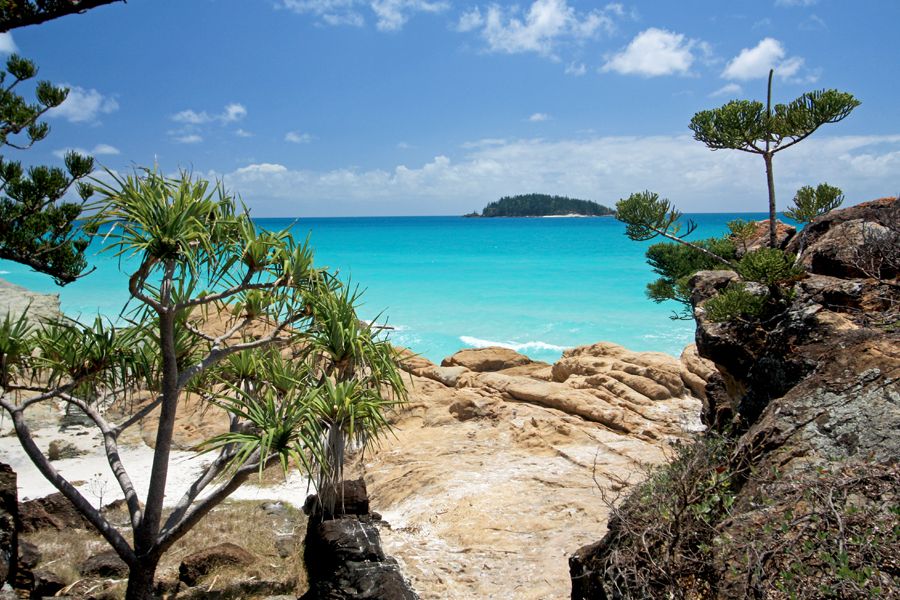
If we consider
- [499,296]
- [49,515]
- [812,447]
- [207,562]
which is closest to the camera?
[812,447]

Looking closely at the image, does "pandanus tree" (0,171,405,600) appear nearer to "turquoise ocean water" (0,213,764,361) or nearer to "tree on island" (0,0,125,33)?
"tree on island" (0,0,125,33)

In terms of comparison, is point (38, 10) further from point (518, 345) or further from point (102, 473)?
point (518, 345)

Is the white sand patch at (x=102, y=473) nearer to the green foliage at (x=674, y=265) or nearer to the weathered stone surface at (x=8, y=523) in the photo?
the weathered stone surface at (x=8, y=523)

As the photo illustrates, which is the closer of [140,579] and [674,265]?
[140,579]

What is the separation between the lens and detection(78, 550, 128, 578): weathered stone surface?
754 centimetres

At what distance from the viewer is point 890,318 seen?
5.50 meters

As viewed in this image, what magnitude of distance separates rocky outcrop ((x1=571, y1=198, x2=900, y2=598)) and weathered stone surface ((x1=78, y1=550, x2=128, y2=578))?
18.5 ft

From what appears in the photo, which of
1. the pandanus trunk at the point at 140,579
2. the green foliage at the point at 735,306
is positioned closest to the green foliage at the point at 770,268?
the green foliage at the point at 735,306

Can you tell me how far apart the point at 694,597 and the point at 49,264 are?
29.5 ft

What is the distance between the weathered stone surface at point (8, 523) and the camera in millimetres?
6301

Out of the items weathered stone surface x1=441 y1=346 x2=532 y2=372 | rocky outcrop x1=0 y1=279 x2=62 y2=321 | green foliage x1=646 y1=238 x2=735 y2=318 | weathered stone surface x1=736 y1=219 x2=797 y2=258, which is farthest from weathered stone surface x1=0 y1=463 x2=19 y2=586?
rocky outcrop x1=0 y1=279 x2=62 y2=321

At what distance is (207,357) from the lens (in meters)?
6.14

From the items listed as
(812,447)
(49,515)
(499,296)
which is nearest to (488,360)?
(49,515)

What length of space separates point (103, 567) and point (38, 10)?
6619mm
